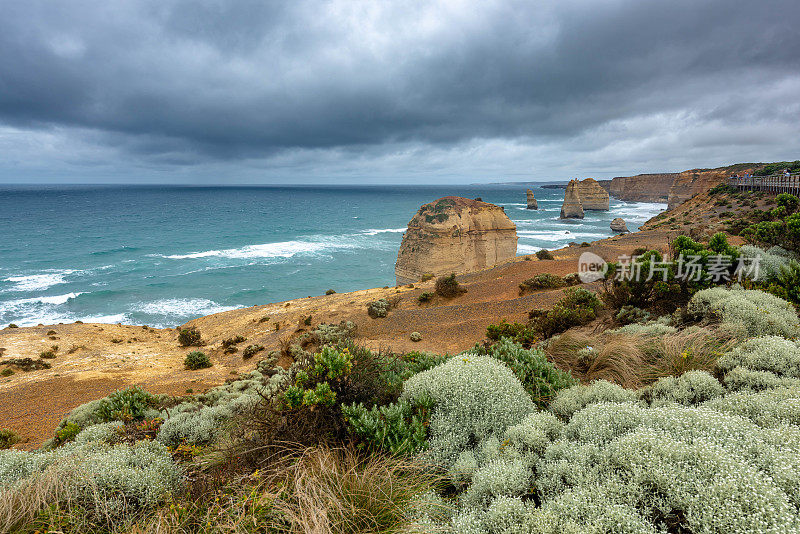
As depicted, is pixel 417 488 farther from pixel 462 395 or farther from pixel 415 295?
pixel 415 295

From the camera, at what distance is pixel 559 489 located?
8.45 ft

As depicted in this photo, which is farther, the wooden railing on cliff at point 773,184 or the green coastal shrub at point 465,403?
the wooden railing on cliff at point 773,184

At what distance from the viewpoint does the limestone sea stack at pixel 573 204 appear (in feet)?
264

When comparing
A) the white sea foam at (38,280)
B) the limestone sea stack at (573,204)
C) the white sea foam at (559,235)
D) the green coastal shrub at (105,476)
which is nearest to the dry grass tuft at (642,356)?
the green coastal shrub at (105,476)

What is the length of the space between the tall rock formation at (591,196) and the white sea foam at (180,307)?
89.4 metres

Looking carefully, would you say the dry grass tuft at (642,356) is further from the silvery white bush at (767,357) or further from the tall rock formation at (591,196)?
the tall rock formation at (591,196)

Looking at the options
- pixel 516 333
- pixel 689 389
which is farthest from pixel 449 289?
pixel 689 389

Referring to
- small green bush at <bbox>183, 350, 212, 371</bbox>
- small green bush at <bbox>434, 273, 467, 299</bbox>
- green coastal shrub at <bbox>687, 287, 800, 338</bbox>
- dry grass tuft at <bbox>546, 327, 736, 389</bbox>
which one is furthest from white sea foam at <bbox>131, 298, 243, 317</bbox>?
green coastal shrub at <bbox>687, 287, 800, 338</bbox>

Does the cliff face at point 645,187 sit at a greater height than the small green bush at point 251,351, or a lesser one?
greater

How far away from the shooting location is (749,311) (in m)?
5.47

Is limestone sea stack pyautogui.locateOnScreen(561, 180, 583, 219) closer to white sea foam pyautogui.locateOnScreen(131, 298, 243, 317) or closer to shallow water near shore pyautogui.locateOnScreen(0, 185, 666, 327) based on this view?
shallow water near shore pyautogui.locateOnScreen(0, 185, 666, 327)

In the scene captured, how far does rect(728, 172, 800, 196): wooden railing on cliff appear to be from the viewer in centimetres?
2539

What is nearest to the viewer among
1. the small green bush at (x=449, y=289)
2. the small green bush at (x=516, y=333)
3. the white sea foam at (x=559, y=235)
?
the small green bush at (x=516, y=333)

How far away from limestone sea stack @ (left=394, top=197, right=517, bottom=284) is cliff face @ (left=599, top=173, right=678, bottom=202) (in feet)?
Answer: 354
